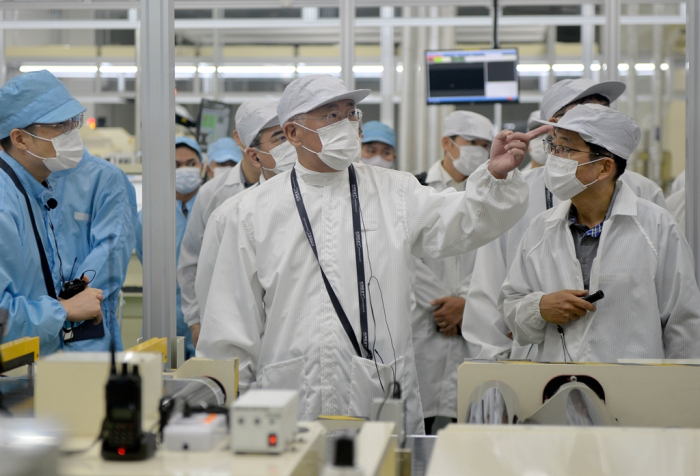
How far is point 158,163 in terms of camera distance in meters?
2.26

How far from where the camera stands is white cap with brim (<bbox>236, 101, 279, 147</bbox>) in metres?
3.28

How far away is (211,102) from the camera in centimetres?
520

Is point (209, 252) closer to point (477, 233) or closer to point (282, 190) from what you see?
point (282, 190)

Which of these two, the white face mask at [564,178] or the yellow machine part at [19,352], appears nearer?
the yellow machine part at [19,352]

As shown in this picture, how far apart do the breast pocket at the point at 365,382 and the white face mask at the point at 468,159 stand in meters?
1.69

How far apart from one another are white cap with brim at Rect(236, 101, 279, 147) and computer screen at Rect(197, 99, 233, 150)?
1.77m

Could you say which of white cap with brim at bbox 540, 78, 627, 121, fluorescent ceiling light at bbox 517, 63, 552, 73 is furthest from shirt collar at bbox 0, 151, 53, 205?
fluorescent ceiling light at bbox 517, 63, 552, 73

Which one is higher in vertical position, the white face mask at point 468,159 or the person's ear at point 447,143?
the person's ear at point 447,143

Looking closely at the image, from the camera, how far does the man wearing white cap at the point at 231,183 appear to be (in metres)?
3.28

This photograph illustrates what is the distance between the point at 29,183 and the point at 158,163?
0.61 metres

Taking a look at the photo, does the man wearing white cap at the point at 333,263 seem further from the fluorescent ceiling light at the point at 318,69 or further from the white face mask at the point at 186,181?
the fluorescent ceiling light at the point at 318,69

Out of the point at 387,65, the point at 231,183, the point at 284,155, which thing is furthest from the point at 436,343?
the point at 387,65

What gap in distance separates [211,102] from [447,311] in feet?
8.76

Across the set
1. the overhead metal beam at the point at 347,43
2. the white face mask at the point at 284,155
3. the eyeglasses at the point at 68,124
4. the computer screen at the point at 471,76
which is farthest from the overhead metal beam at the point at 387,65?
the eyeglasses at the point at 68,124
